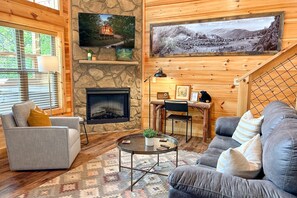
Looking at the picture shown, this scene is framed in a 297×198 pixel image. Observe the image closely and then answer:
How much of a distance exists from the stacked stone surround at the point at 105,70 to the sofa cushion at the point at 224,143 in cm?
255

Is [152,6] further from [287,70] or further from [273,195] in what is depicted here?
[273,195]

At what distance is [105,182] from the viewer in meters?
2.59

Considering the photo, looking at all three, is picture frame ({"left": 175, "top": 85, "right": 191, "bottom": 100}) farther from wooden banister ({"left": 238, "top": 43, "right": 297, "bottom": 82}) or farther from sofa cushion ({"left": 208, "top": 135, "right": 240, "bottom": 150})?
sofa cushion ({"left": 208, "top": 135, "right": 240, "bottom": 150})

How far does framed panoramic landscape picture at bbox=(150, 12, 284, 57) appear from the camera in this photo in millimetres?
3742

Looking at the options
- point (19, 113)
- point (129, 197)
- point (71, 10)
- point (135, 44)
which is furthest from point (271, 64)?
point (71, 10)

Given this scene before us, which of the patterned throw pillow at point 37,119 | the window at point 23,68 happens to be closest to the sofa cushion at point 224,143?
the patterned throw pillow at point 37,119

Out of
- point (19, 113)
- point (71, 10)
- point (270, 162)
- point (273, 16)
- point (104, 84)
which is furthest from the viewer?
point (104, 84)

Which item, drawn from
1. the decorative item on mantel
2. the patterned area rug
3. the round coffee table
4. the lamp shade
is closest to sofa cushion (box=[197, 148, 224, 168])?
the round coffee table

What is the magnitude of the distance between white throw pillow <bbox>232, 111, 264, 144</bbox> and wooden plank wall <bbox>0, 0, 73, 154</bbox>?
11.0 ft

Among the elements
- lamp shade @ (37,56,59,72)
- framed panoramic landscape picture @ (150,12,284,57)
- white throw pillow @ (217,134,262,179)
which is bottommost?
white throw pillow @ (217,134,262,179)

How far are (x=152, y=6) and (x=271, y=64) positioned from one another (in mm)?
2844

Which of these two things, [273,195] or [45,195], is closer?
[273,195]

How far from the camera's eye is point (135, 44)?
484 centimetres

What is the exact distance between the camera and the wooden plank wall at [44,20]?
3.52 meters
